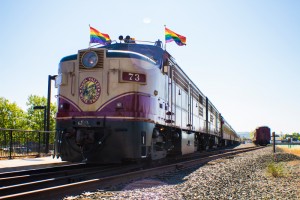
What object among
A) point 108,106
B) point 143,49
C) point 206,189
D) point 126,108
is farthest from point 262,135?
point 206,189

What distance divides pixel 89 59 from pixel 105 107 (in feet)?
5.01

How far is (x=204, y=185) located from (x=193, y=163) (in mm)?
4706

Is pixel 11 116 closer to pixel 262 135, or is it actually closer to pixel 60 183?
pixel 262 135

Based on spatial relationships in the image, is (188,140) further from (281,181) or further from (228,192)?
(228,192)

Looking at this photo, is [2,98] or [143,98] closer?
[143,98]

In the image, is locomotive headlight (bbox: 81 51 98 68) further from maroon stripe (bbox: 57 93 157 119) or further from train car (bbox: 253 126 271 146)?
train car (bbox: 253 126 271 146)

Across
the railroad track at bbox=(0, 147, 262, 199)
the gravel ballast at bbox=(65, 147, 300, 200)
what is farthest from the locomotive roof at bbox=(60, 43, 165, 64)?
the gravel ballast at bbox=(65, 147, 300, 200)

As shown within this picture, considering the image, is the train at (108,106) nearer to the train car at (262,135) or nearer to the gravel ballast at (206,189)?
the gravel ballast at (206,189)

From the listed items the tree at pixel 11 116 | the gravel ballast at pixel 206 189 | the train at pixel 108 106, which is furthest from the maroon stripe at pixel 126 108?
the tree at pixel 11 116

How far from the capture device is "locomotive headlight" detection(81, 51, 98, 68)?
29.7ft

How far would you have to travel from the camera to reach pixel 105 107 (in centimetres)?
863

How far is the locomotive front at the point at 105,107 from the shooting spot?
27.7 feet

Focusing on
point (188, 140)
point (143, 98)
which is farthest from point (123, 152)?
point (188, 140)

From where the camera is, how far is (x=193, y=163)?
11562 millimetres
